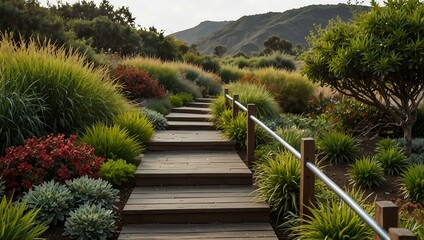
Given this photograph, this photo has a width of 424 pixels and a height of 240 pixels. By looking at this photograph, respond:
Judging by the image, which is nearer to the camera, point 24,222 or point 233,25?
point 24,222

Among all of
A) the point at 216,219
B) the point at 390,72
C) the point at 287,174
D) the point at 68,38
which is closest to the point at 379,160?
the point at 390,72

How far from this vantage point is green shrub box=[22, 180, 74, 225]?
3840 millimetres

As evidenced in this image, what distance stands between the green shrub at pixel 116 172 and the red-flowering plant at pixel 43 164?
0.35 ft

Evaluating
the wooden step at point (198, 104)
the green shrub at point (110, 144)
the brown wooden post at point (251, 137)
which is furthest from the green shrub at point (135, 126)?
the wooden step at point (198, 104)

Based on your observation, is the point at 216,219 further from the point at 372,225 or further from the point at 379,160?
the point at 379,160

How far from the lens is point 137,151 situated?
236 inches

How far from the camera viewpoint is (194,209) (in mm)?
4320

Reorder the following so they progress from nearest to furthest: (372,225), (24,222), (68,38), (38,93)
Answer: (372,225) → (24,222) → (38,93) → (68,38)

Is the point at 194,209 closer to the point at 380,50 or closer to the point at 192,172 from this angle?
the point at 192,172

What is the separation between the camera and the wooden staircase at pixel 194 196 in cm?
414

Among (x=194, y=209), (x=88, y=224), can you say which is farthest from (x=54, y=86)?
(x=194, y=209)

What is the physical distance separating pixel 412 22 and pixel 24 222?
5728 millimetres

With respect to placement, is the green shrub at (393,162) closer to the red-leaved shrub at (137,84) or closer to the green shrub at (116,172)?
the green shrub at (116,172)

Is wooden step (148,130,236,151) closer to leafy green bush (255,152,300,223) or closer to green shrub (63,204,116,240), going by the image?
leafy green bush (255,152,300,223)
